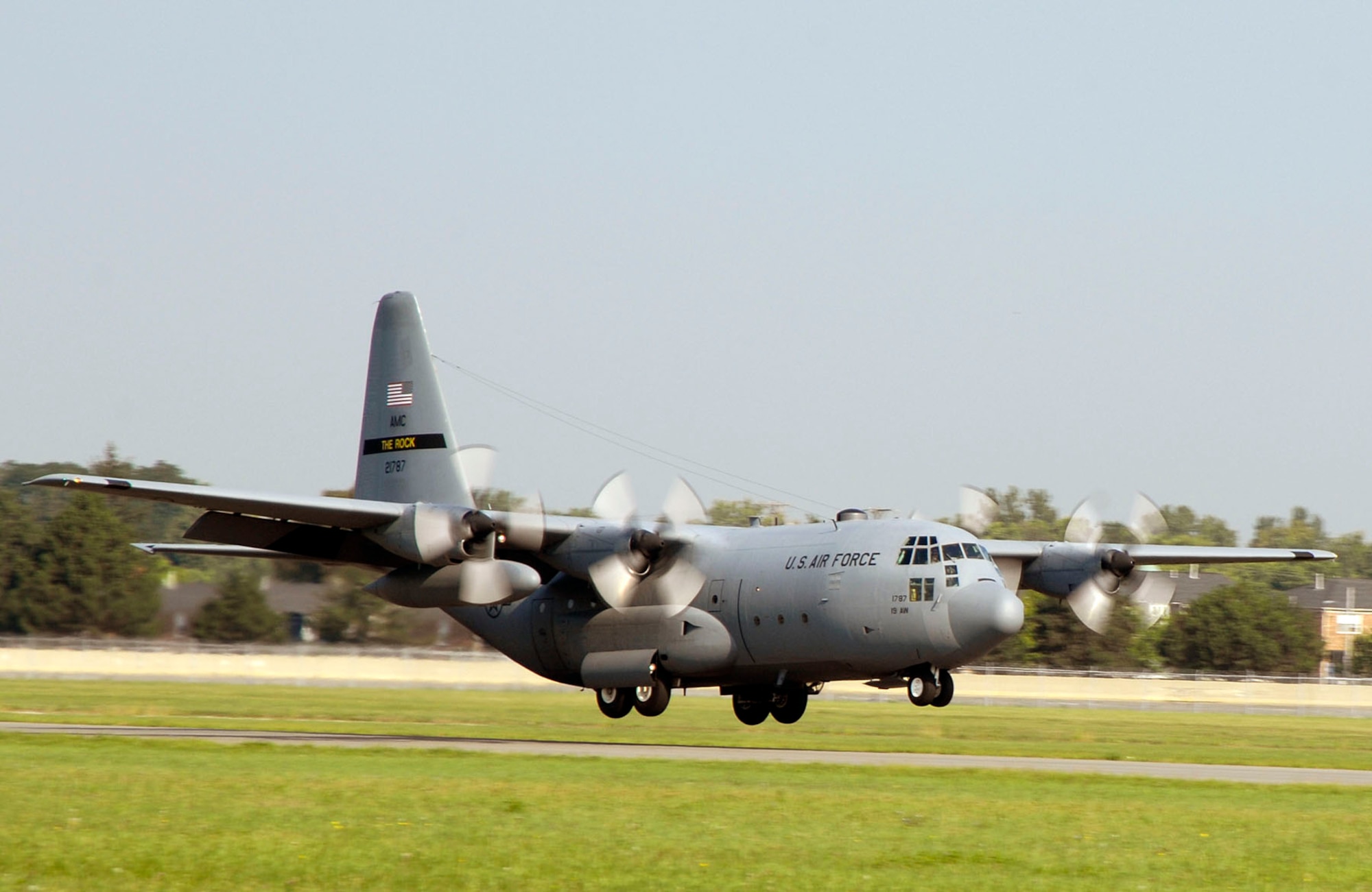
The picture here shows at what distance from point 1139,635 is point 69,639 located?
48.4m

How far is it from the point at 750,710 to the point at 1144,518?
8.80 meters

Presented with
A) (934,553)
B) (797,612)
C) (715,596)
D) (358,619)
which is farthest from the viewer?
(358,619)

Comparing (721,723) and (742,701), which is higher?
(742,701)

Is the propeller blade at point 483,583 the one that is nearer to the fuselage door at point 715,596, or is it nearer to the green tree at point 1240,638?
the fuselage door at point 715,596

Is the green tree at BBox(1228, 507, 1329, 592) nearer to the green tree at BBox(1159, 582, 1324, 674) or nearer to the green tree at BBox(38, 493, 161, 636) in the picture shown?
the green tree at BBox(1159, 582, 1324, 674)

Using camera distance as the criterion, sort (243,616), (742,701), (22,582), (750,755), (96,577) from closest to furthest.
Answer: (750,755)
(742,701)
(243,616)
(96,577)
(22,582)

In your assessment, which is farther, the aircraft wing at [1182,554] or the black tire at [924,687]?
the aircraft wing at [1182,554]

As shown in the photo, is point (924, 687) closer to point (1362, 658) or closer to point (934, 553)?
point (934, 553)

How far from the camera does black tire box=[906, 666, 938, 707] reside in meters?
28.7

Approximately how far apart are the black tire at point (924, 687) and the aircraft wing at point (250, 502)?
31.3 feet

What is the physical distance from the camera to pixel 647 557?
3070cm

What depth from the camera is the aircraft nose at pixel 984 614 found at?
1069 inches

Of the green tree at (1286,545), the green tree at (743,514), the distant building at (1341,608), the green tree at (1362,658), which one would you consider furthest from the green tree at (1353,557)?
the green tree at (743,514)

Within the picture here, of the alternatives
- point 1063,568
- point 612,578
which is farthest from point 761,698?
point 1063,568
